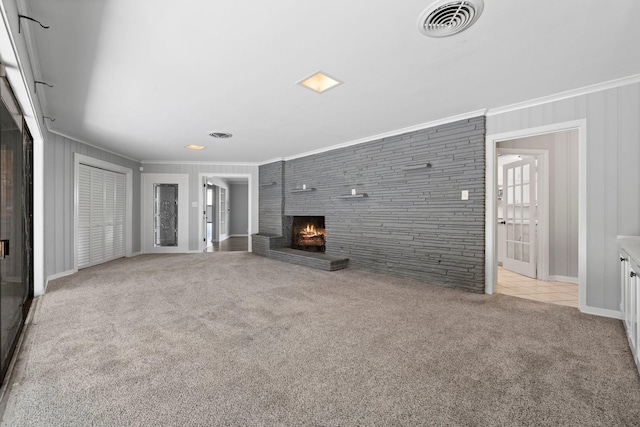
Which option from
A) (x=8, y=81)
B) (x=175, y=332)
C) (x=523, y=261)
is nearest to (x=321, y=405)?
(x=175, y=332)

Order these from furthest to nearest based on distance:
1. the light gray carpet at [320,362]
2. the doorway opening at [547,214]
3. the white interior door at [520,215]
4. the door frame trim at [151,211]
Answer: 1. the door frame trim at [151,211]
2. the white interior door at [520,215]
3. the doorway opening at [547,214]
4. the light gray carpet at [320,362]

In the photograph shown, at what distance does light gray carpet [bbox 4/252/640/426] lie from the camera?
1448 mm

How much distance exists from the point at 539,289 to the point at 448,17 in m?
3.75

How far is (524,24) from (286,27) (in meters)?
1.61

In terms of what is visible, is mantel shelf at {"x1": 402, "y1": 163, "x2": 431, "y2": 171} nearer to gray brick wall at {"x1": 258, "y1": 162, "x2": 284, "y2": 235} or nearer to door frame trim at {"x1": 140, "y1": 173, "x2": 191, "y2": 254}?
gray brick wall at {"x1": 258, "y1": 162, "x2": 284, "y2": 235}

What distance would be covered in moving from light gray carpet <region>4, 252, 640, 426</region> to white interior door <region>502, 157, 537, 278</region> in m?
1.77

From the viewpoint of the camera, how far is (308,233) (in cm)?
667

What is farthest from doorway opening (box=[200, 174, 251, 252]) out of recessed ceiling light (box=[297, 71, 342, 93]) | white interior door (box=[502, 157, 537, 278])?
white interior door (box=[502, 157, 537, 278])

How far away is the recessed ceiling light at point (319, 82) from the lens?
2.71m

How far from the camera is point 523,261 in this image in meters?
4.73

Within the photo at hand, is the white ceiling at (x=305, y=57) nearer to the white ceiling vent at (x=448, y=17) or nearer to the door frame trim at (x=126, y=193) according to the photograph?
the white ceiling vent at (x=448, y=17)

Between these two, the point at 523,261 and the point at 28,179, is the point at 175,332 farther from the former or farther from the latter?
the point at 523,261

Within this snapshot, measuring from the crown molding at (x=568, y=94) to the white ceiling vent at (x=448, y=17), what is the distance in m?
1.89

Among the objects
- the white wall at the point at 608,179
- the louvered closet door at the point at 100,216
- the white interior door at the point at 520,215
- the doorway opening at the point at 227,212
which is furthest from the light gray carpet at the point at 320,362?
the doorway opening at the point at 227,212
